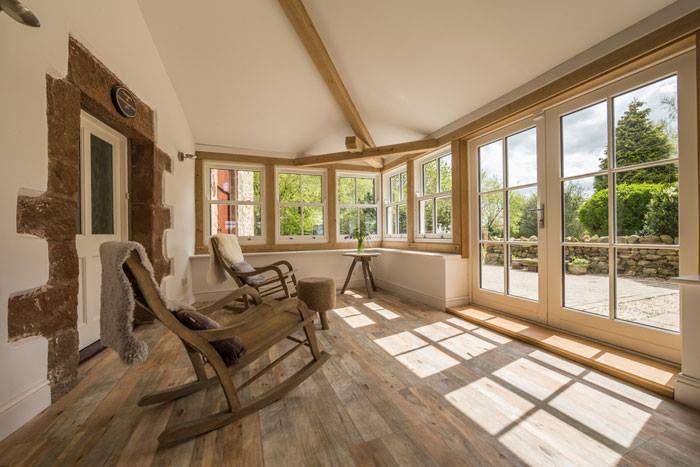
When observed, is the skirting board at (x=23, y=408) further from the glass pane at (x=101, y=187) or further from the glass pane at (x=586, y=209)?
the glass pane at (x=586, y=209)

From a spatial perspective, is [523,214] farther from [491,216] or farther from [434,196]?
[434,196]

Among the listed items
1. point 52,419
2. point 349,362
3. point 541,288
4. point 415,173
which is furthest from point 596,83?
point 52,419

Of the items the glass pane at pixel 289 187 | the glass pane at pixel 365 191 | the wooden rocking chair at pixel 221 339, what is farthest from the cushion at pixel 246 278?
the glass pane at pixel 365 191

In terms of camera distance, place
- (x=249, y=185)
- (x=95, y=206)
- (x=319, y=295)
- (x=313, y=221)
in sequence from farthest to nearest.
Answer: (x=313, y=221), (x=249, y=185), (x=319, y=295), (x=95, y=206)

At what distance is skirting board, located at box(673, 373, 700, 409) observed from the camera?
1358 mm

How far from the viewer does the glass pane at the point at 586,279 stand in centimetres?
204

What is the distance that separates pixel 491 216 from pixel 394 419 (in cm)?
234

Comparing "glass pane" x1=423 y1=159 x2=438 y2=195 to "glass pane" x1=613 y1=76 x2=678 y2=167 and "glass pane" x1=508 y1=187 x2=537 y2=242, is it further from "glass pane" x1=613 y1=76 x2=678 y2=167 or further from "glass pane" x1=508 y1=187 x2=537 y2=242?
"glass pane" x1=613 y1=76 x2=678 y2=167

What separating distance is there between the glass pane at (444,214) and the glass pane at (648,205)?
168 cm

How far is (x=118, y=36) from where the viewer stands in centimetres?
203

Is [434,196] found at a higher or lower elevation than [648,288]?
higher

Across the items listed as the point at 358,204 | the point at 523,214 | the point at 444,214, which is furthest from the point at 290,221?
the point at 523,214

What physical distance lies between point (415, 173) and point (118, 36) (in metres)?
3.36

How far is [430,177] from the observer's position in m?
3.88
